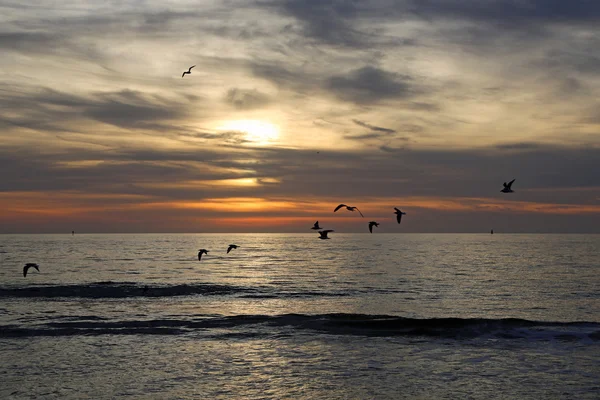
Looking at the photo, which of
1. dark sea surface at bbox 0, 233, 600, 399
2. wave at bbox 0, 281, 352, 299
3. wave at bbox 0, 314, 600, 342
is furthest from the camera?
wave at bbox 0, 281, 352, 299

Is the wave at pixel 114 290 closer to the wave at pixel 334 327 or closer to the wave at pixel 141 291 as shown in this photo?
the wave at pixel 141 291

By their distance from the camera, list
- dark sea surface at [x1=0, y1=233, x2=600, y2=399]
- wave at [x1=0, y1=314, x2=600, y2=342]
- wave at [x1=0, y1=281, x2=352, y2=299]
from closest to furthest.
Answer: dark sea surface at [x1=0, y1=233, x2=600, y2=399]
wave at [x1=0, y1=314, x2=600, y2=342]
wave at [x1=0, y1=281, x2=352, y2=299]

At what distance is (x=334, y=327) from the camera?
3544 cm

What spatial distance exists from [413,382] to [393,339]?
1009cm

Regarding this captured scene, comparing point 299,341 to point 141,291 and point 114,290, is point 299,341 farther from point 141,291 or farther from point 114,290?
point 114,290

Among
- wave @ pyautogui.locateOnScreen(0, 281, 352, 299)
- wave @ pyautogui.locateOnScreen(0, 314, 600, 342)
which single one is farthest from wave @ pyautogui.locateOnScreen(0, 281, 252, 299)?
wave @ pyautogui.locateOnScreen(0, 314, 600, 342)

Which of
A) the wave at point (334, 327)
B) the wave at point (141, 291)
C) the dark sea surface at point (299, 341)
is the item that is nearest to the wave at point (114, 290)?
the wave at point (141, 291)

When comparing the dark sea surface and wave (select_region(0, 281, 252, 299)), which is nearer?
the dark sea surface

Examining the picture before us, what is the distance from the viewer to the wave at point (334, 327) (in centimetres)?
3244

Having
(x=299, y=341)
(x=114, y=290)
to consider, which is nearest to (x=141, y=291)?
(x=114, y=290)

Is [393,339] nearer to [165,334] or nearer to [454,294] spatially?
[165,334]

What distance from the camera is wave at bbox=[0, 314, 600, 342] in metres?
32.4

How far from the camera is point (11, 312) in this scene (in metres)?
40.2

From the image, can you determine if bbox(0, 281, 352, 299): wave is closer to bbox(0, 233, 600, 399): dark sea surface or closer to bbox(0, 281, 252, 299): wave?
bbox(0, 281, 252, 299): wave
